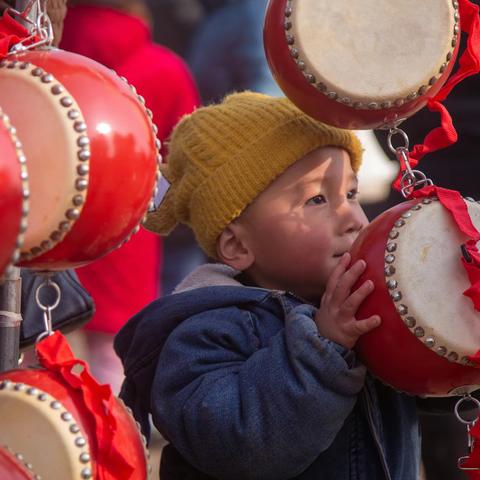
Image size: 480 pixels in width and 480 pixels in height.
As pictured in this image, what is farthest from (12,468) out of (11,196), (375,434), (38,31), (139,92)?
(139,92)

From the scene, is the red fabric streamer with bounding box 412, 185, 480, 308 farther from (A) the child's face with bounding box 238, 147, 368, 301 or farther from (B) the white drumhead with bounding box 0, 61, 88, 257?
(B) the white drumhead with bounding box 0, 61, 88, 257

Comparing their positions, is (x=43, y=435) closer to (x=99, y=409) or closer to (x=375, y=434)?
(x=99, y=409)

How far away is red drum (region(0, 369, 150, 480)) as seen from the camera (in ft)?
4.47

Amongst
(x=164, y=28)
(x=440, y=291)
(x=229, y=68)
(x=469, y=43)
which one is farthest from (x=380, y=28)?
(x=164, y=28)

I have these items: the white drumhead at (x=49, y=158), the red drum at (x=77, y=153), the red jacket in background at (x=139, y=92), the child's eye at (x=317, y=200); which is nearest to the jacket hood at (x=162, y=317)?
the child's eye at (x=317, y=200)

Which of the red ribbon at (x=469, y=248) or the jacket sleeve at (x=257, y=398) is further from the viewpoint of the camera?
the jacket sleeve at (x=257, y=398)

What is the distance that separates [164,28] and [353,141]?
116 inches

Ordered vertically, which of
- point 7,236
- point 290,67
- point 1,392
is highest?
point 7,236

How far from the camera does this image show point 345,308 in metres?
1.75

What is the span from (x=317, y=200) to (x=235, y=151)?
182 mm

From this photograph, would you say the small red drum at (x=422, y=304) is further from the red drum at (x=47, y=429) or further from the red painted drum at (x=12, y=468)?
the red painted drum at (x=12, y=468)

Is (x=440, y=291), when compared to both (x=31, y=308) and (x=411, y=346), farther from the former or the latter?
(x=31, y=308)

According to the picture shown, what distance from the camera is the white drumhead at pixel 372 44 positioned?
1701 mm

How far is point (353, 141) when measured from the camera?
2.14m
